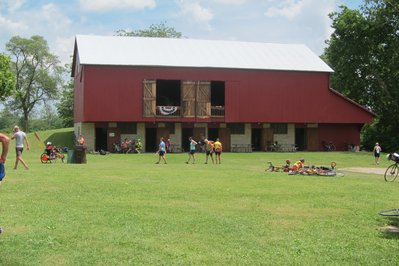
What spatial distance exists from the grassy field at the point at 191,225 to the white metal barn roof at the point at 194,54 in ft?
90.1

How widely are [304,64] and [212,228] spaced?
3863 centimetres

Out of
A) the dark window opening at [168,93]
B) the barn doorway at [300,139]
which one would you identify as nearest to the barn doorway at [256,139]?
the barn doorway at [300,139]

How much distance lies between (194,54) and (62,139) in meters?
15.1

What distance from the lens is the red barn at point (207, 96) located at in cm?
4062

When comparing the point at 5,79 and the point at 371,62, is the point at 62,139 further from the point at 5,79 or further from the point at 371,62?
the point at 371,62

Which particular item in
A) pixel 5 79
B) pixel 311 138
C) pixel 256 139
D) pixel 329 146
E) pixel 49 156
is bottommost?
pixel 49 156

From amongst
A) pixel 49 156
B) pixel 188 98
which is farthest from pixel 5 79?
pixel 49 156

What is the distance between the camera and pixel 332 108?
149ft

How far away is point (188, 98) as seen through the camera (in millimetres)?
42062

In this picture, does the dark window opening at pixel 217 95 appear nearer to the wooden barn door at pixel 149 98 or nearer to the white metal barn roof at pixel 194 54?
the white metal barn roof at pixel 194 54

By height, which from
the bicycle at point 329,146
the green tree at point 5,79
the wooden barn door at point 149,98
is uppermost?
the green tree at point 5,79

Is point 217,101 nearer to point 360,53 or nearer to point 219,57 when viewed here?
point 219,57

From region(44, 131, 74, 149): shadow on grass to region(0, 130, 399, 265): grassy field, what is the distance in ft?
108

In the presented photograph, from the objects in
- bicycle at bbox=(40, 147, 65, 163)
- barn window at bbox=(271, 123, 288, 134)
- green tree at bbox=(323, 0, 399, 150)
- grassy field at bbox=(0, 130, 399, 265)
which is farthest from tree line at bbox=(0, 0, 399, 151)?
grassy field at bbox=(0, 130, 399, 265)
